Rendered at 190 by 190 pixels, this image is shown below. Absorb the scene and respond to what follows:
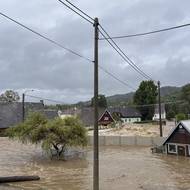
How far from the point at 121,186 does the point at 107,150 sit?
23.2 metres

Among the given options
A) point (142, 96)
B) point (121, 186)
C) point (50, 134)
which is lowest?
point (121, 186)

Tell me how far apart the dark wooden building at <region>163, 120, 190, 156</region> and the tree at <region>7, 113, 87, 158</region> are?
1011 cm

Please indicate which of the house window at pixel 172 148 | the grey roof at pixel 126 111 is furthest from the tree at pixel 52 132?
the grey roof at pixel 126 111

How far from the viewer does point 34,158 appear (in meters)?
39.1

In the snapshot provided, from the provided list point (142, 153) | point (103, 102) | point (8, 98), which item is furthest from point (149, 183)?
point (103, 102)

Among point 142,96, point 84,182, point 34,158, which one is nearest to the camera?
point 84,182

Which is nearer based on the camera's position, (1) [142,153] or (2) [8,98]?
(1) [142,153]

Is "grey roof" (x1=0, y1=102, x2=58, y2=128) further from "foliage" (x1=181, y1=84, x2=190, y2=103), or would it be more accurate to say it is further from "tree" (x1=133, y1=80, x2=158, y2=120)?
"foliage" (x1=181, y1=84, x2=190, y2=103)

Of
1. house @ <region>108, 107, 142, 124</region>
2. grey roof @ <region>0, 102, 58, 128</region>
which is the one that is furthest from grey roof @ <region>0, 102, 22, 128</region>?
house @ <region>108, 107, 142, 124</region>

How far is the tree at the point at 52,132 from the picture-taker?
119ft

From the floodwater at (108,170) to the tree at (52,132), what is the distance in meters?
1.81

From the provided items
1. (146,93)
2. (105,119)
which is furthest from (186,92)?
(105,119)

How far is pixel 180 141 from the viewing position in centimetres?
4056

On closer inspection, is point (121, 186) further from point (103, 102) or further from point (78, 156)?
point (103, 102)
